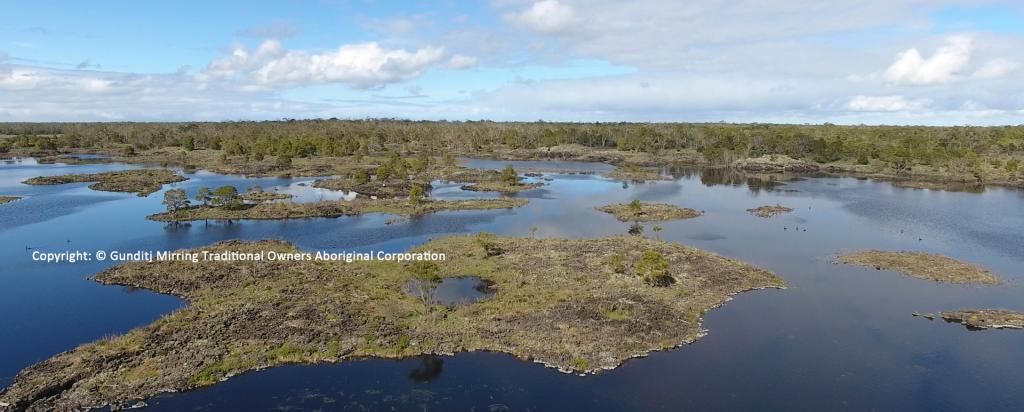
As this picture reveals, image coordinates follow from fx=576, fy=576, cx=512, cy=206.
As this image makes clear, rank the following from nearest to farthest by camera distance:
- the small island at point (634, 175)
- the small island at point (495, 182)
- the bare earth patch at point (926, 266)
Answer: the bare earth patch at point (926, 266) → the small island at point (495, 182) → the small island at point (634, 175)

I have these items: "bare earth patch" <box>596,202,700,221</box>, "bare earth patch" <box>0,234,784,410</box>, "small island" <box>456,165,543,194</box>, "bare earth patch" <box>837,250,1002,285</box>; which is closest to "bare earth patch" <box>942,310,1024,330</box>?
"bare earth patch" <box>837,250,1002,285</box>

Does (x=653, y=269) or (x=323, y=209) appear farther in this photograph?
(x=323, y=209)

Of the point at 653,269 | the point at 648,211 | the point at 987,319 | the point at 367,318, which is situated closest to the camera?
the point at 367,318

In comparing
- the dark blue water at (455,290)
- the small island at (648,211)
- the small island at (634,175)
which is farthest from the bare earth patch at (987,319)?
the small island at (634,175)

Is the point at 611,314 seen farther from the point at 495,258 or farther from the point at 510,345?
the point at 495,258

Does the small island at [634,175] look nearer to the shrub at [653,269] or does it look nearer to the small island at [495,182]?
the small island at [495,182]

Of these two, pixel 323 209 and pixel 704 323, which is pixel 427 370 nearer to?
pixel 704 323

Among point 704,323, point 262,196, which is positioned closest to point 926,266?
point 704,323

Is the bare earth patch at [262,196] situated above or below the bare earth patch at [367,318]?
above
